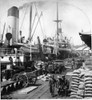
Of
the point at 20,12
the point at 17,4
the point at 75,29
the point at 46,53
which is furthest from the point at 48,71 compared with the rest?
the point at 17,4

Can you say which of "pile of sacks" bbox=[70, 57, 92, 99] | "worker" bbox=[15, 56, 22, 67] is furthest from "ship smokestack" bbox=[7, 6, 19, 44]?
"pile of sacks" bbox=[70, 57, 92, 99]

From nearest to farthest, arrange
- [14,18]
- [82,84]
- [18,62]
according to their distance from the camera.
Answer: [82,84] → [14,18] → [18,62]

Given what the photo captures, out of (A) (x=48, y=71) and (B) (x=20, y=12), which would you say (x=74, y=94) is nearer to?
(B) (x=20, y=12)

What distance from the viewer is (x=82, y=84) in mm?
3766

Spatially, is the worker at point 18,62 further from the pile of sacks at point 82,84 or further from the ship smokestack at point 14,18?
the pile of sacks at point 82,84

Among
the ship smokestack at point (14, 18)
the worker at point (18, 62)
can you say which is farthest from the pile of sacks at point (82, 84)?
the worker at point (18, 62)

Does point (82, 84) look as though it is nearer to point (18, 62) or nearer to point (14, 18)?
point (14, 18)

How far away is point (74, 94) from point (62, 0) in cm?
234

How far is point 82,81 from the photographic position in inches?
153

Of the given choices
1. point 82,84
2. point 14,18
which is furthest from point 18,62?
point 82,84

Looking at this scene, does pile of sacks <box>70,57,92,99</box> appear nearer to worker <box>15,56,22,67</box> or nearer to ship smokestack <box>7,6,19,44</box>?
ship smokestack <box>7,6,19,44</box>

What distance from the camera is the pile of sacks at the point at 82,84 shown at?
365cm

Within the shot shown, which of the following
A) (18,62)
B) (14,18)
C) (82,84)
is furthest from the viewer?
(18,62)

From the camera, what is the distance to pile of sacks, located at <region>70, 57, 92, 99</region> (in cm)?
365
